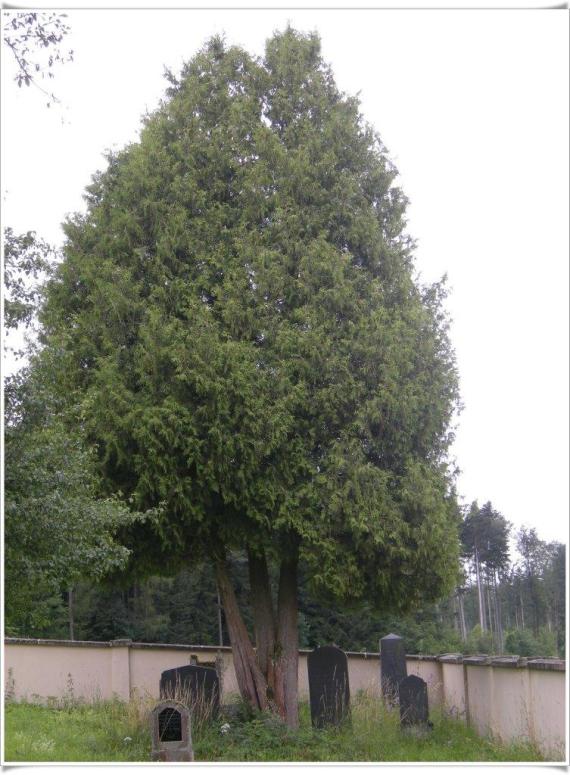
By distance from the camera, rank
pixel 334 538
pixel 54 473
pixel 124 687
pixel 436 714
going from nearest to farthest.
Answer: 1. pixel 54 473
2. pixel 334 538
3. pixel 436 714
4. pixel 124 687

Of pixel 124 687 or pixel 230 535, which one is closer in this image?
pixel 230 535

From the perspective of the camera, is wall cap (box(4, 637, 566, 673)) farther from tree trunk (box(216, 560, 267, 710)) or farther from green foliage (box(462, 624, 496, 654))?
green foliage (box(462, 624, 496, 654))

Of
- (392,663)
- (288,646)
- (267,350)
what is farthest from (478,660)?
(267,350)

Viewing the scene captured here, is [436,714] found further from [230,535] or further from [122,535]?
[122,535]

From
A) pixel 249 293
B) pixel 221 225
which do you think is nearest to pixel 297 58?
pixel 221 225

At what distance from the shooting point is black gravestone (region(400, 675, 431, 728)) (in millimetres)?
12570

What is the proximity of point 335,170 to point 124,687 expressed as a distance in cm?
1103

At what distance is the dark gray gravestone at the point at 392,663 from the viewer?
1423cm

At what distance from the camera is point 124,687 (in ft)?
54.0

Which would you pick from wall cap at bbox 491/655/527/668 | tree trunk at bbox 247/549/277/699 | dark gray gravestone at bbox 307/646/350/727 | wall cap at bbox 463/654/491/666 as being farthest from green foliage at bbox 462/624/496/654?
tree trunk at bbox 247/549/277/699

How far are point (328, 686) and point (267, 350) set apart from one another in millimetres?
5555

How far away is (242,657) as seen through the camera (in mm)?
12539

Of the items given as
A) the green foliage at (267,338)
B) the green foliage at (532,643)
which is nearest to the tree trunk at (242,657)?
the green foliage at (267,338)

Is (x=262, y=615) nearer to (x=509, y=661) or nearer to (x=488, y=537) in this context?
(x=509, y=661)
